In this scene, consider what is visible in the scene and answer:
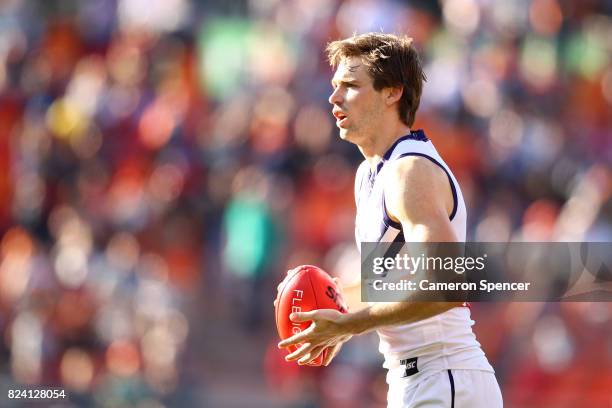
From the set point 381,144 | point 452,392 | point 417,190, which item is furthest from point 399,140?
point 452,392

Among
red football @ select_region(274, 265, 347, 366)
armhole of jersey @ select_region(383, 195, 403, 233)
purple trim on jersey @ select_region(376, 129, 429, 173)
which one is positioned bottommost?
red football @ select_region(274, 265, 347, 366)

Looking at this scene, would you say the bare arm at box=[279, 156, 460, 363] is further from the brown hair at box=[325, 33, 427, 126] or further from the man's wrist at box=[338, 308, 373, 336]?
the brown hair at box=[325, 33, 427, 126]

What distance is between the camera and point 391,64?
5.28 metres

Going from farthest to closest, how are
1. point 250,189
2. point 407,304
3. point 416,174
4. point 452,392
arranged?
1. point 250,189
2. point 452,392
3. point 416,174
4. point 407,304

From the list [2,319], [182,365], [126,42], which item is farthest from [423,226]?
A: [126,42]

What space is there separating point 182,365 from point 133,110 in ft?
9.71

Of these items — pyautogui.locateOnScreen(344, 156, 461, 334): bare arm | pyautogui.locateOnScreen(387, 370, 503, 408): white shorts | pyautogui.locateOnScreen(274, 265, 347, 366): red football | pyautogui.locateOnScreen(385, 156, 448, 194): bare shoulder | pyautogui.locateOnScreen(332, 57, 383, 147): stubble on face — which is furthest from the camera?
pyautogui.locateOnScreen(274, 265, 347, 366): red football

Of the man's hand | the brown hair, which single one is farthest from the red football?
the brown hair

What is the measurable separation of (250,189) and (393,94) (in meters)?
5.98

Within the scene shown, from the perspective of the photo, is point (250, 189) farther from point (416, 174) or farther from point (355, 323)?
point (355, 323)

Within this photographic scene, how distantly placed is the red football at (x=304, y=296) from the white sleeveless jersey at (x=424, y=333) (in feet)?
1.25

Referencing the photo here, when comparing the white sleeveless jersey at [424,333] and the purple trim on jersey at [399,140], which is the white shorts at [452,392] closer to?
the white sleeveless jersey at [424,333]

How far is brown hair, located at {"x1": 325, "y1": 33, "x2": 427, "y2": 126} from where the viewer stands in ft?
17.3

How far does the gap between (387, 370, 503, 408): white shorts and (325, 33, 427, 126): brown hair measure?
115 cm
